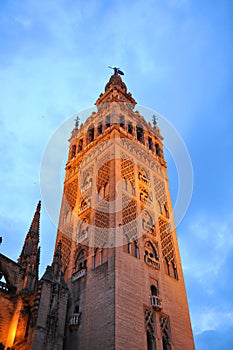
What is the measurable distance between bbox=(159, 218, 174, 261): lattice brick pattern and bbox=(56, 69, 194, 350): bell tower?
0.10m

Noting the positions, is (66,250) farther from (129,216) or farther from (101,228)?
(129,216)

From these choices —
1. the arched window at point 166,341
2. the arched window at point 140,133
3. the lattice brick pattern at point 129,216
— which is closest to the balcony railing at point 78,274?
the lattice brick pattern at point 129,216

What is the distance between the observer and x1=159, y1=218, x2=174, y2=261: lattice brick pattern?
27.4m

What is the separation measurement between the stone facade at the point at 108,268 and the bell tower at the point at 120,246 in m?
0.07

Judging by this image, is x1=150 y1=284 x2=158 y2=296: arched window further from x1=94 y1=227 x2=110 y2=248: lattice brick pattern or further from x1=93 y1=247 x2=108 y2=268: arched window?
x1=94 y1=227 x2=110 y2=248: lattice brick pattern

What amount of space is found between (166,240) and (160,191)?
5.55 metres

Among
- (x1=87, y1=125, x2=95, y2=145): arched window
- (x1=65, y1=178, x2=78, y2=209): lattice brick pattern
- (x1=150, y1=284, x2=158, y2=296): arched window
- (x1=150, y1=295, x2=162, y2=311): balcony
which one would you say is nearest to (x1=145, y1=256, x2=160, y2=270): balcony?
(x1=150, y1=284, x2=158, y2=296): arched window

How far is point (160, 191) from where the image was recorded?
32.6 meters

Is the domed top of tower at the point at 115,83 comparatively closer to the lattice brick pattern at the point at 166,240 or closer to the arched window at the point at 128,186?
the arched window at the point at 128,186

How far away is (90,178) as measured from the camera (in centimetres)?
3173

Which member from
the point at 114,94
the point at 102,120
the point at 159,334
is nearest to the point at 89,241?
the point at 159,334

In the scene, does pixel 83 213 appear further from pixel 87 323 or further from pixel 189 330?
Answer: pixel 189 330

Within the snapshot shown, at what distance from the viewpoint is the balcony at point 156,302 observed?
876 inches

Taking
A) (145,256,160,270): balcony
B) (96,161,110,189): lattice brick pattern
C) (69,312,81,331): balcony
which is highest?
(96,161,110,189): lattice brick pattern
